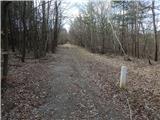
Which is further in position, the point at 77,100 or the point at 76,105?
the point at 77,100

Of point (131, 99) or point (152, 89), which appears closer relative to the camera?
point (131, 99)

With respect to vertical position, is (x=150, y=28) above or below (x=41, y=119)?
above

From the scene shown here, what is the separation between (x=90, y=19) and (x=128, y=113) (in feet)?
138

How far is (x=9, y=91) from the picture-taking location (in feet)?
29.2

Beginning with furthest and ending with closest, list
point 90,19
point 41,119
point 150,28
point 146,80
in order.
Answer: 1. point 90,19
2. point 150,28
3. point 146,80
4. point 41,119

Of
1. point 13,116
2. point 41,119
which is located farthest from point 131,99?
point 13,116

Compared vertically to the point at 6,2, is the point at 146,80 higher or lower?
lower

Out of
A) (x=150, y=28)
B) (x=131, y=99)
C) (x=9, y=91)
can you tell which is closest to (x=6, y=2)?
(x=9, y=91)

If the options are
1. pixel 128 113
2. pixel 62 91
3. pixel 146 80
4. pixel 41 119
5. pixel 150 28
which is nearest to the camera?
pixel 41 119

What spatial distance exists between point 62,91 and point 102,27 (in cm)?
3292

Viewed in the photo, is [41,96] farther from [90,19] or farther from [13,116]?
[90,19]

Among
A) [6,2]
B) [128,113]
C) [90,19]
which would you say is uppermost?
[90,19]

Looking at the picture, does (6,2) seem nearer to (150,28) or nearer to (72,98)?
(72,98)

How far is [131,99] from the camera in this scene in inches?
346
